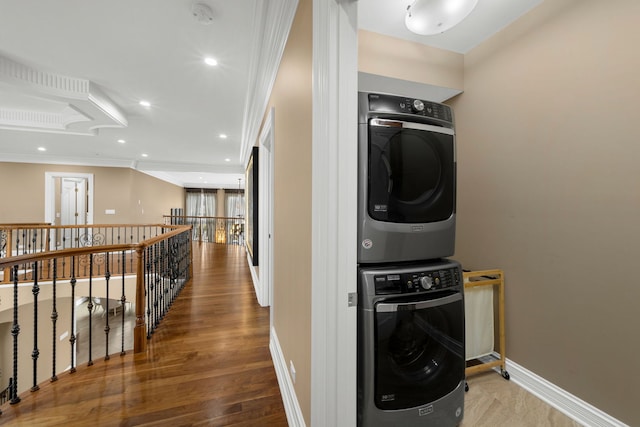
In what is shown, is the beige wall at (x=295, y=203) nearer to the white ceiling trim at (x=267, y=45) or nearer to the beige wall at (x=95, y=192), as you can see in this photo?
the white ceiling trim at (x=267, y=45)

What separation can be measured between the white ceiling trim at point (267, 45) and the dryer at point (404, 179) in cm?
96

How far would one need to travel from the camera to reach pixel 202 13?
1752mm

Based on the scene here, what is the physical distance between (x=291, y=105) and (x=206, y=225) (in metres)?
10.1

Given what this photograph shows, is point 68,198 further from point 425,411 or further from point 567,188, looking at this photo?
point 567,188

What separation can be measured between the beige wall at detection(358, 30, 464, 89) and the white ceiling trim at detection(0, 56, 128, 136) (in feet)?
10.3

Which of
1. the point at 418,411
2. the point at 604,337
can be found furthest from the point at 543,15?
the point at 418,411

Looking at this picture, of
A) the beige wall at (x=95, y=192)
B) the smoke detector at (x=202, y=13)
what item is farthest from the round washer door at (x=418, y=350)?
the beige wall at (x=95, y=192)

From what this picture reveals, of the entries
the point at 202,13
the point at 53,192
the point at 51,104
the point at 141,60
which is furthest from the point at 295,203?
the point at 53,192

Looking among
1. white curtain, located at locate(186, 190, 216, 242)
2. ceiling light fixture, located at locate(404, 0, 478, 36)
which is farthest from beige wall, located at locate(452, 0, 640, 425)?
white curtain, located at locate(186, 190, 216, 242)

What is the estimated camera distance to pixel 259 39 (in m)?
1.99

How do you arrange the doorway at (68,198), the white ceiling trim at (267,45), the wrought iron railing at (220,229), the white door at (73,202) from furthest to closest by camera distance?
the wrought iron railing at (220,229) → the white door at (73,202) → the doorway at (68,198) → the white ceiling trim at (267,45)

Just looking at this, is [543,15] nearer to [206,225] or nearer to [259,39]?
[259,39]

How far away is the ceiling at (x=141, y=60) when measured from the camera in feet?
5.69

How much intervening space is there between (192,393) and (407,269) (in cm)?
170
